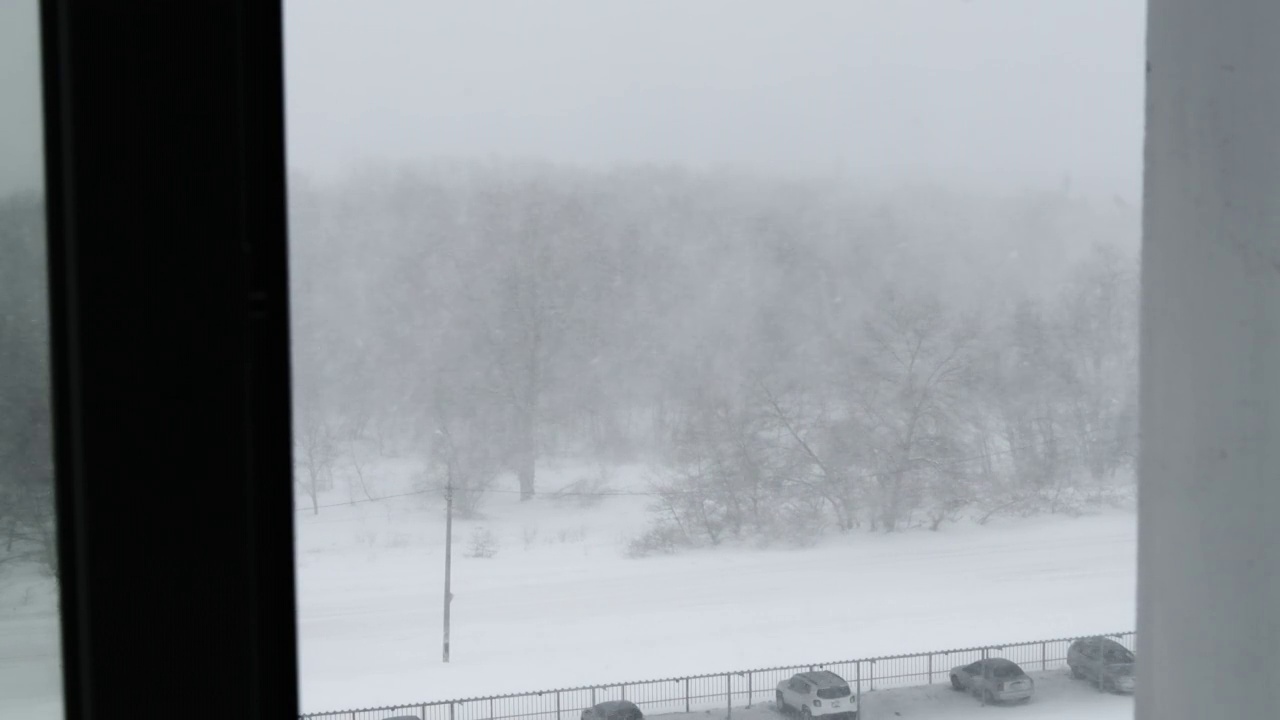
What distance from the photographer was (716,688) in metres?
1.98

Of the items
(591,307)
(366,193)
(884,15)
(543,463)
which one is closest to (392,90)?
(366,193)

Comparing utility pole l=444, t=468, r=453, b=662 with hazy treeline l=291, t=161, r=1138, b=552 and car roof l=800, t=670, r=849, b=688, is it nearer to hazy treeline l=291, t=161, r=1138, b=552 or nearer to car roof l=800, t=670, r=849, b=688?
hazy treeline l=291, t=161, r=1138, b=552

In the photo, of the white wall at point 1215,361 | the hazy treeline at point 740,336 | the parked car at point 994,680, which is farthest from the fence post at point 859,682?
the white wall at point 1215,361

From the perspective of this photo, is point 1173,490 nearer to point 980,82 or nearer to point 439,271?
point 439,271

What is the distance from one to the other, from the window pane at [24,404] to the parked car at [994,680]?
1.79 metres

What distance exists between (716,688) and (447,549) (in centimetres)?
62

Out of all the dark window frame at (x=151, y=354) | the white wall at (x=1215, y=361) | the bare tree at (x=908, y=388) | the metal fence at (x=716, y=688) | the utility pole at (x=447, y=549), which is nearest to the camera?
the dark window frame at (x=151, y=354)

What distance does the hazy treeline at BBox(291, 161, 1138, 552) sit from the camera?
6.81ft

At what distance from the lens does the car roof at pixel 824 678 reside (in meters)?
1.94

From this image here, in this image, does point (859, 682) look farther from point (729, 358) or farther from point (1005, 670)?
point (729, 358)

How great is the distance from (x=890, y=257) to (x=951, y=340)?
0.25m

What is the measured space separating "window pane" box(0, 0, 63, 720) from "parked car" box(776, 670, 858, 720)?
66.9 inches

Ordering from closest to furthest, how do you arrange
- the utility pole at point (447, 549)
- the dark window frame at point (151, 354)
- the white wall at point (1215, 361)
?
the dark window frame at point (151, 354)
the white wall at point (1215, 361)
the utility pole at point (447, 549)

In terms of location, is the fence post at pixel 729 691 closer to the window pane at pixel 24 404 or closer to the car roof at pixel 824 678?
the car roof at pixel 824 678
